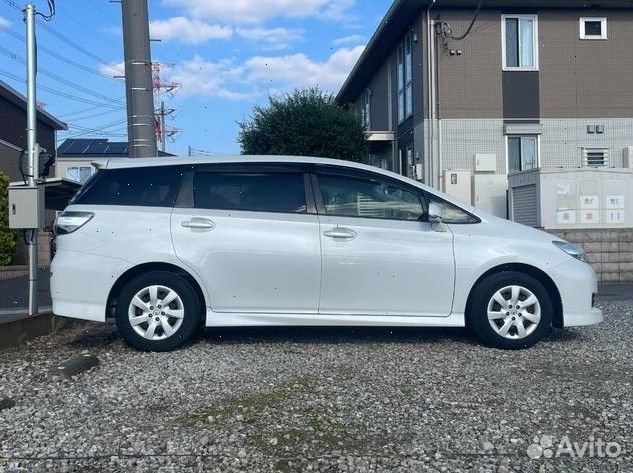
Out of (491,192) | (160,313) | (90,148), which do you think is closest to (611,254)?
(491,192)

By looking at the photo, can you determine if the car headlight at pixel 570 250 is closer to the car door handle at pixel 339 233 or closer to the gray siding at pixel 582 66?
the car door handle at pixel 339 233

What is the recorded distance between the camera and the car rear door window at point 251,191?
7.18 metres

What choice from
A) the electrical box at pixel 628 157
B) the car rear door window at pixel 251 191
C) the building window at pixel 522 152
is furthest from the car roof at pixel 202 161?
the electrical box at pixel 628 157

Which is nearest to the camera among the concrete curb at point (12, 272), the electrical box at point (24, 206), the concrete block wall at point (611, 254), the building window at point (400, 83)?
the electrical box at point (24, 206)

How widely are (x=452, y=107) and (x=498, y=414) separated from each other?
1543 cm

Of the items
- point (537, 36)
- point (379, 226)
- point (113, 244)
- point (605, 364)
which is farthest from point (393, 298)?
point (537, 36)

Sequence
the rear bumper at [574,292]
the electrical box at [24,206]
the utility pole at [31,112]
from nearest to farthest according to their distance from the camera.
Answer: the rear bumper at [574,292], the electrical box at [24,206], the utility pole at [31,112]

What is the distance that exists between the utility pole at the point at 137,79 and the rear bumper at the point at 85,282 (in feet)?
12.0

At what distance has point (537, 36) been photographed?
1992 cm

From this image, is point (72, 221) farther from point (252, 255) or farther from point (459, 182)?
point (459, 182)

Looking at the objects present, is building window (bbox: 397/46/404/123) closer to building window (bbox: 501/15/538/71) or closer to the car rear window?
building window (bbox: 501/15/538/71)

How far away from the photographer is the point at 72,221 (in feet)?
23.1

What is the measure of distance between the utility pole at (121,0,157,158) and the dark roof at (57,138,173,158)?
107 ft

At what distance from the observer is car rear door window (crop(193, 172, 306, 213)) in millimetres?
7180
